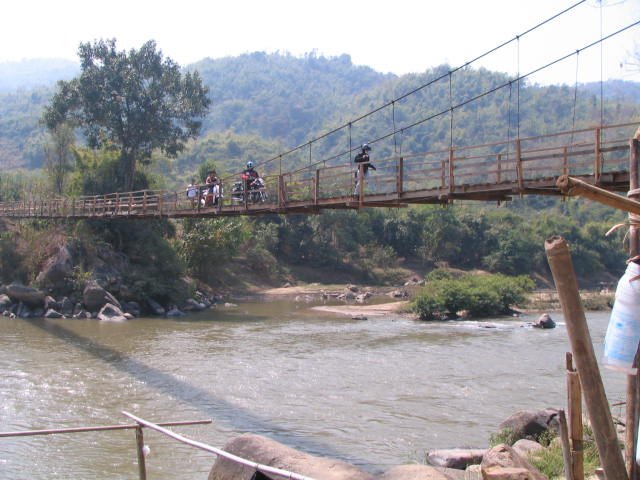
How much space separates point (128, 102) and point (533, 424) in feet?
79.9

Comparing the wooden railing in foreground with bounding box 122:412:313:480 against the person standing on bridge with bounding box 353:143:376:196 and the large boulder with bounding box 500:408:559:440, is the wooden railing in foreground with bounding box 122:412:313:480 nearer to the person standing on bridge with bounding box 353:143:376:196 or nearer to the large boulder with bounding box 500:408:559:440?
the large boulder with bounding box 500:408:559:440

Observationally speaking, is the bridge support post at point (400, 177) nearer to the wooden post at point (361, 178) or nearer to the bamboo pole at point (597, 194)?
Result: the wooden post at point (361, 178)

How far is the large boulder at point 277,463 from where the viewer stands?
5.23 meters

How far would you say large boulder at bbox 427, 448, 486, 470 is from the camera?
739 centimetres

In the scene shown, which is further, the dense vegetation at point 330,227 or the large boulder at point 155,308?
the dense vegetation at point 330,227

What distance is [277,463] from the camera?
5.59 meters

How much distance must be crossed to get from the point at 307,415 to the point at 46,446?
3492 mm

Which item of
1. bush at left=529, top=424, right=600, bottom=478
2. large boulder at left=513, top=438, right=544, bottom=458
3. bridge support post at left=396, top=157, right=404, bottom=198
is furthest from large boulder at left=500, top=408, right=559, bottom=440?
bridge support post at left=396, top=157, right=404, bottom=198

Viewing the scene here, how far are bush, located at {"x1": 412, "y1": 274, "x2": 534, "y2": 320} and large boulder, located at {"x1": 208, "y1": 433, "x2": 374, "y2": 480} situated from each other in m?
16.5

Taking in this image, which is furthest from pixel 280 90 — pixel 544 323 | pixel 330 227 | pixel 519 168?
pixel 519 168

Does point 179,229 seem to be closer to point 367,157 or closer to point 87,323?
point 87,323

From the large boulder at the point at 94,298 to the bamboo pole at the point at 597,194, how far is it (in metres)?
20.1

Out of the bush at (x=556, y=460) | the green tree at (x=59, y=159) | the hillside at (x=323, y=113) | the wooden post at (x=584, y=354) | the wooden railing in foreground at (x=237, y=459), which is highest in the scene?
the hillside at (x=323, y=113)

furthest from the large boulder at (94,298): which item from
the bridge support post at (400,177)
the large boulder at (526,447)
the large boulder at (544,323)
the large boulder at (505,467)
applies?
the large boulder at (505,467)
